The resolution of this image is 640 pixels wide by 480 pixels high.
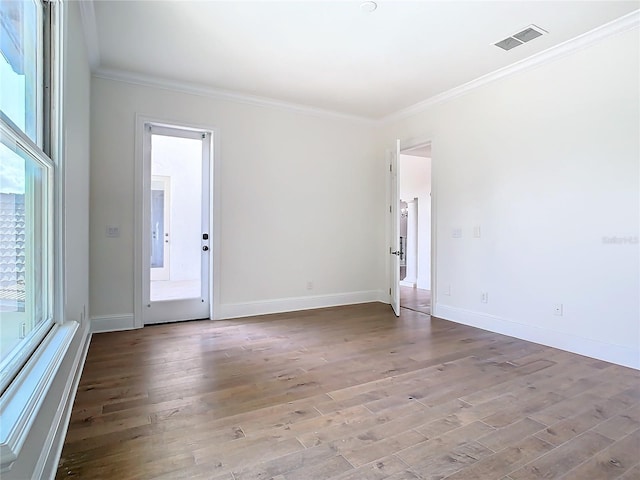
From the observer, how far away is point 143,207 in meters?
4.13

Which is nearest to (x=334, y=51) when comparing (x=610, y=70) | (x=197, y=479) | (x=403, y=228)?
(x=610, y=70)

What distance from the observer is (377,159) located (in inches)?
225

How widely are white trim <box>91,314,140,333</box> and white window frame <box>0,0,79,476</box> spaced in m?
2.00

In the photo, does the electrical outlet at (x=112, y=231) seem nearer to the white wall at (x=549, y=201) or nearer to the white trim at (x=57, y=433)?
the white trim at (x=57, y=433)

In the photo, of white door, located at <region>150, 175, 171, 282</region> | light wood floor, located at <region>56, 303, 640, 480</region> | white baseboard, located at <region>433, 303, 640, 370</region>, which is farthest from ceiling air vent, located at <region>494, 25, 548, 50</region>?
white door, located at <region>150, 175, 171, 282</region>

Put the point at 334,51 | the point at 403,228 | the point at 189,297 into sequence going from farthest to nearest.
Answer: the point at 403,228 < the point at 189,297 < the point at 334,51

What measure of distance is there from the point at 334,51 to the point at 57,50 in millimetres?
2261

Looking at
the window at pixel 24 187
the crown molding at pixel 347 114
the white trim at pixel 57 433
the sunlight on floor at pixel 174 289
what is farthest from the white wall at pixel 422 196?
the window at pixel 24 187

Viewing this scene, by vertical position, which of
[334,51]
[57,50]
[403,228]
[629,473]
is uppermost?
[334,51]

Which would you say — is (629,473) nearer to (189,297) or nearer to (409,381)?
(409,381)

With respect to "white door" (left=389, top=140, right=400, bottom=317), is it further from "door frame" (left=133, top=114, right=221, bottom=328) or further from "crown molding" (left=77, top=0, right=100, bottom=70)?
"crown molding" (left=77, top=0, right=100, bottom=70)

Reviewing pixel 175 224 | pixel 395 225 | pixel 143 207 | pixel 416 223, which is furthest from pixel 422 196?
pixel 143 207

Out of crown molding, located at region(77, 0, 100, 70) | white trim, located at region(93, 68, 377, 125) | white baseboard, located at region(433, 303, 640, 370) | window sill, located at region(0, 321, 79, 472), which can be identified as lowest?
white baseboard, located at region(433, 303, 640, 370)

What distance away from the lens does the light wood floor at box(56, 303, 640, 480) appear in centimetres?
172
